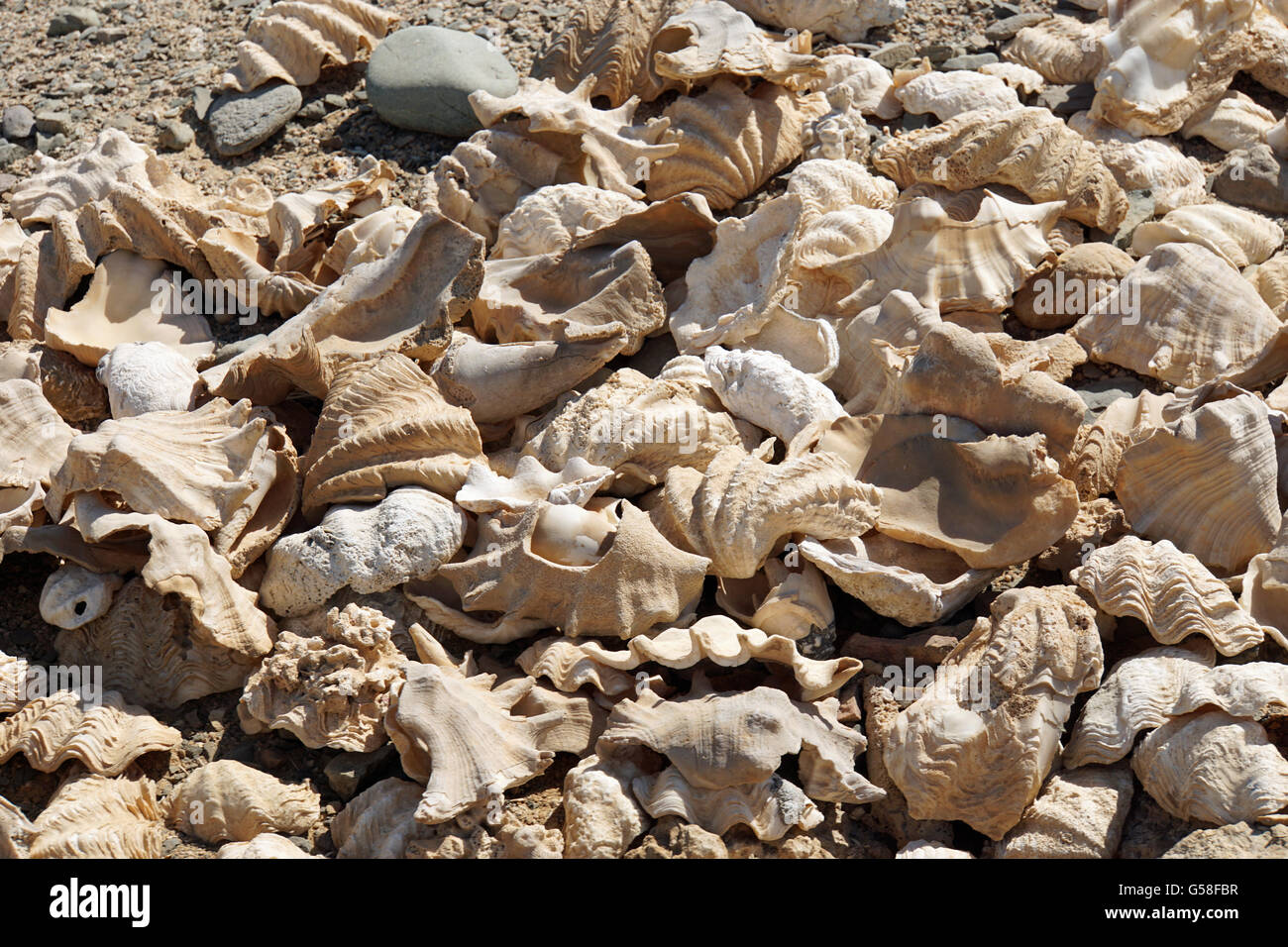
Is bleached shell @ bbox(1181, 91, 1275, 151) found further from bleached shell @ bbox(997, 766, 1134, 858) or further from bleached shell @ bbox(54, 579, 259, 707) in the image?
bleached shell @ bbox(54, 579, 259, 707)

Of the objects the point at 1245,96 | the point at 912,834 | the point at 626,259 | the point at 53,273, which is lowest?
the point at 912,834

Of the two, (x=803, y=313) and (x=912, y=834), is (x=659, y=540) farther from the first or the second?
(x=803, y=313)

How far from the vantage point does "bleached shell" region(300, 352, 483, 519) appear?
145 inches

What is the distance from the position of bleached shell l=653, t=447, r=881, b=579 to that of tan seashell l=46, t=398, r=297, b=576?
1.22 m

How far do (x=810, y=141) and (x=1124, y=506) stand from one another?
6.89ft

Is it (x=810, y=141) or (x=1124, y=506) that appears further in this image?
(x=810, y=141)

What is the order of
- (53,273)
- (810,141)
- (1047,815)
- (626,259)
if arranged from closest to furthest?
1. (1047,815)
2. (626,259)
3. (53,273)
4. (810,141)

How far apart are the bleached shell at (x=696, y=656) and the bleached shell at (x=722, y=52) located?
246 cm

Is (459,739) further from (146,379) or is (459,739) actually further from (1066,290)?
(1066,290)

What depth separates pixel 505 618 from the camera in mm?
3508

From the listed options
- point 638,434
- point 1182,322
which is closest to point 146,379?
point 638,434

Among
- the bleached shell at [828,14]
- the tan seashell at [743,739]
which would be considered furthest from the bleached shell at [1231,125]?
the tan seashell at [743,739]

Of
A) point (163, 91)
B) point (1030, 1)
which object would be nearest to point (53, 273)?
point (163, 91)

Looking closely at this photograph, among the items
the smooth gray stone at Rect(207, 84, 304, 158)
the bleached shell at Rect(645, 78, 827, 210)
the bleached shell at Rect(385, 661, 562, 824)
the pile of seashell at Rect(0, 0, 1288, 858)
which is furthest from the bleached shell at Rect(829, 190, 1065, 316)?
the smooth gray stone at Rect(207, 84, 304, 158)
